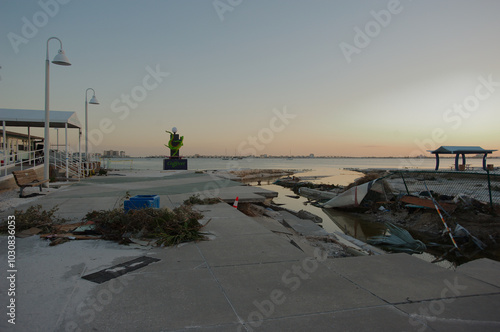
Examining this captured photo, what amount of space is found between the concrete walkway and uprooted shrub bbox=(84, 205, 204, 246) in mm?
298

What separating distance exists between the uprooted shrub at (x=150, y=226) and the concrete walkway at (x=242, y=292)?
30 cm

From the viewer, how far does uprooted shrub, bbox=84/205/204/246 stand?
562 cm

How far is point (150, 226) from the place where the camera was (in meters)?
5.95

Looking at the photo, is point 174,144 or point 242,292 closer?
point 242,292

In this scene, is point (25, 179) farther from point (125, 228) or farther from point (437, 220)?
point (437, 220)

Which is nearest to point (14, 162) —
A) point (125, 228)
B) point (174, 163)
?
point (174, 163)

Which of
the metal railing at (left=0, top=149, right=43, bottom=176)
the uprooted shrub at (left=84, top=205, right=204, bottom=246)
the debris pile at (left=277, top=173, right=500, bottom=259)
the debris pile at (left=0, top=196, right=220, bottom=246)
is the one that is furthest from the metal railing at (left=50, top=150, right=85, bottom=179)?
the debris pile at (left=277, top=173, right=500, bottom=259)

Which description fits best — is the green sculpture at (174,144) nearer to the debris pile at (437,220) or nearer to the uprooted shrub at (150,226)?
the debris pile at (437,220)

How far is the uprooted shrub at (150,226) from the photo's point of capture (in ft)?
18.4

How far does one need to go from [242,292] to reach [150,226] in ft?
9.83

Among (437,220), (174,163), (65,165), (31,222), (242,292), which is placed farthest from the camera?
(65,165)

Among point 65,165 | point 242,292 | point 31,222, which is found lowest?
point 242,292

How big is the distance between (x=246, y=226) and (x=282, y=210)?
7.66 meters

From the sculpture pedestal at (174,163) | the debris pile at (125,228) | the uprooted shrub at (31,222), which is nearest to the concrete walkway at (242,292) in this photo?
the debris pile at (125,228)
